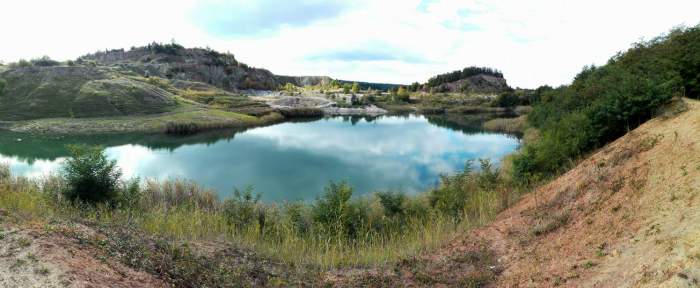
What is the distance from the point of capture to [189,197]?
15781 mm

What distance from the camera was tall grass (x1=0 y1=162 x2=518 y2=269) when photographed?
8953mm

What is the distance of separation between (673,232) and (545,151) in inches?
410

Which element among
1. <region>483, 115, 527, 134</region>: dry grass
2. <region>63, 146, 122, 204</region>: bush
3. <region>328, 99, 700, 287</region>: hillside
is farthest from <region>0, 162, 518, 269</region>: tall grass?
<region>483, 115, 527, 134</region>: dry grass

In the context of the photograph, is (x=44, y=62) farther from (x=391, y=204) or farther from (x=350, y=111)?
(x=391, y=204)

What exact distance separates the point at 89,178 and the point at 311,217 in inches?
273

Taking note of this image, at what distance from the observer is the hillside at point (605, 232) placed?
5641 millimetres

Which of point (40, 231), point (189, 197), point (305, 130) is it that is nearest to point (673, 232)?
point (40, 231)

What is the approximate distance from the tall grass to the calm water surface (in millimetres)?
4639

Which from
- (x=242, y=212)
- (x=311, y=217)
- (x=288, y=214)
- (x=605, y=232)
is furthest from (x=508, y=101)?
(x=605, y=232)

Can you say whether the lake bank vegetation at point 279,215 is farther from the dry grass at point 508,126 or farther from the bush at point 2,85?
the bush at point 2,85

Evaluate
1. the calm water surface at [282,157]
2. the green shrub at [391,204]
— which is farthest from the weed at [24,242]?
the calm water surface at [282,157]

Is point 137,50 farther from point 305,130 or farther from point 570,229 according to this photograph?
point 570,229

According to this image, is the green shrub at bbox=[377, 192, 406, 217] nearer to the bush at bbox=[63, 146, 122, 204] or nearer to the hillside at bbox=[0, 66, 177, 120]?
the bush at bbox=[63, 146, 122, 204]

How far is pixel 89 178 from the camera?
1181 cm
